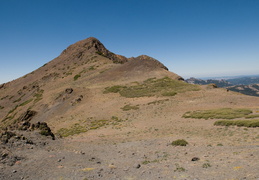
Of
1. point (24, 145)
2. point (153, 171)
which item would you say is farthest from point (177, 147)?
point (24, 145)

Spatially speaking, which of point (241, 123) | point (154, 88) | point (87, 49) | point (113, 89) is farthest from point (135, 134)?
point (87, 49)

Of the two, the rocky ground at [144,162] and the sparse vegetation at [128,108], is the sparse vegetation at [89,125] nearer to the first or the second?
the sparse vegetation at [128,108]

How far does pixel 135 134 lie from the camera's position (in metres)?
24.0

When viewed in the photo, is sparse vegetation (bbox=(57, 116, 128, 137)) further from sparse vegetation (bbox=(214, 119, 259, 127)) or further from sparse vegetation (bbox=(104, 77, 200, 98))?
sparse vegetation (bbox=(214, 119, 259, 127))

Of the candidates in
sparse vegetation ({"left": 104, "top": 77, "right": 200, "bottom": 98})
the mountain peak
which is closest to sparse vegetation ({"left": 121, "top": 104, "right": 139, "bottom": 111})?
sparse vegetation ({"left": 104, "top": 77, "right": 200, "bottom": 98})

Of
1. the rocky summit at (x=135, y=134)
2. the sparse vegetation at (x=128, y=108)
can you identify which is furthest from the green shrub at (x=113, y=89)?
the sparse vegetation at (x=128, y=108)

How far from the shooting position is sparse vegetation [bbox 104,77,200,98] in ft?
161

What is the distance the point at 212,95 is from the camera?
41.7m

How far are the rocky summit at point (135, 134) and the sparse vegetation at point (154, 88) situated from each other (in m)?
0.29

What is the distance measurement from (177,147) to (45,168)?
1113 centimetres

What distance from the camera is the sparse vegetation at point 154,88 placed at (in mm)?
49141

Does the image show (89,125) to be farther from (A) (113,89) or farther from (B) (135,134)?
(A) (113,89)

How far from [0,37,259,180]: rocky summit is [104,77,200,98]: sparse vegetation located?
291 millimetres

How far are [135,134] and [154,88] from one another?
103ft
